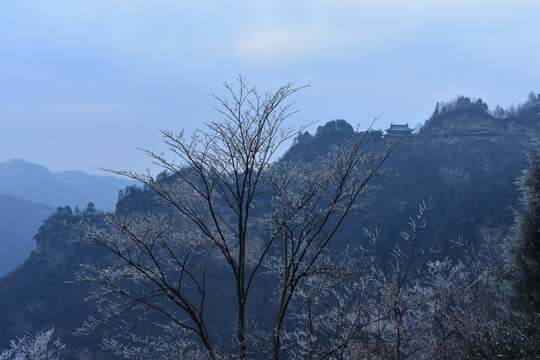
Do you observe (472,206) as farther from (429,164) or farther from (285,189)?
(285,189)

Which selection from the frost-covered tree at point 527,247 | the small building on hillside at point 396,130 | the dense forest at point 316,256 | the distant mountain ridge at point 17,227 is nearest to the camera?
the dense forest at point 316,256

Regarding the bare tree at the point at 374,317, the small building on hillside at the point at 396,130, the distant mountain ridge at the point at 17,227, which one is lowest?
the distant mountain ridge at the point at 17,227

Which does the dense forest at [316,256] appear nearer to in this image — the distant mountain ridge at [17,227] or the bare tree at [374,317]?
the bare tree at [374,317]

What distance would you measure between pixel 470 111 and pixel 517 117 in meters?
7.08

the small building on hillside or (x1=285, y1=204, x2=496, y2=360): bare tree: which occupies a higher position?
the small building on hillside

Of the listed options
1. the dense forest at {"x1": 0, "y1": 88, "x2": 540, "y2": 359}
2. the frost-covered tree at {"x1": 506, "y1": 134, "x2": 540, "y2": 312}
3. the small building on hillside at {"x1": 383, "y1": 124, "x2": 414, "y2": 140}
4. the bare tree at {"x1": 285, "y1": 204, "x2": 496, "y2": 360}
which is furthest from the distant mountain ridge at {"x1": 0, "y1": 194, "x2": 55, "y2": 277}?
the frost-covered tree at {"x1": 506, "y1": 134, "x2": 540, "y2": 312}

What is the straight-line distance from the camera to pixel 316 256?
12.1 feet

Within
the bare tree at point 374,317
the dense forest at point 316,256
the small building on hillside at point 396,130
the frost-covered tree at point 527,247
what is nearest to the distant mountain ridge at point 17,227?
the dense forest at point 316,256

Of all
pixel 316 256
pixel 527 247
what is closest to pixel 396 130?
pixel 527 247

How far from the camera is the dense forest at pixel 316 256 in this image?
12.7ft

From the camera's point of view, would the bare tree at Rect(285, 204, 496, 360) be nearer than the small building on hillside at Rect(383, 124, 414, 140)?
Yes

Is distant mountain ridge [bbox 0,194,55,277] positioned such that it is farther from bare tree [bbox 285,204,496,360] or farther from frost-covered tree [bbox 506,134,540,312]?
frost-covered tree [bbox 506,134,540,312]

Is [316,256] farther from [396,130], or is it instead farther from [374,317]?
[396,130]

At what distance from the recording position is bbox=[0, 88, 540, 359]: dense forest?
3.86 m
